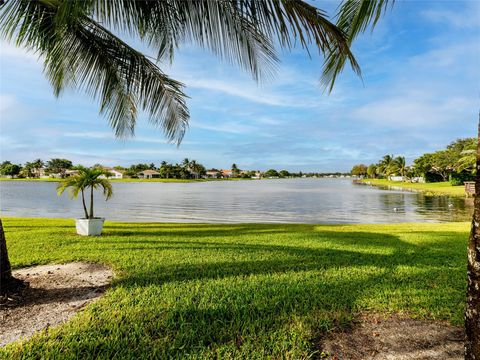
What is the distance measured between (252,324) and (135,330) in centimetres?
112

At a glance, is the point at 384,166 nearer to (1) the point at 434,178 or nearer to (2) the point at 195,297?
(1) the point at 434,178

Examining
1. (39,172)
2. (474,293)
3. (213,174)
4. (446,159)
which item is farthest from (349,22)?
(213,174)

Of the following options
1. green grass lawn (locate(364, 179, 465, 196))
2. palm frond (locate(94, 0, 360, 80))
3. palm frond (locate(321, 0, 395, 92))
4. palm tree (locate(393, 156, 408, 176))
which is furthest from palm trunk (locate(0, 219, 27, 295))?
palm tree (locate(393, 156, 408, 176))

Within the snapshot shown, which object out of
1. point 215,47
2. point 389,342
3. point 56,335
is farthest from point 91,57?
point 389,342

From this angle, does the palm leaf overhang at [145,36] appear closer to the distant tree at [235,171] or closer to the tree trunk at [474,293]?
the tree trunk at [474,293]

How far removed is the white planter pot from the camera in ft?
28.0

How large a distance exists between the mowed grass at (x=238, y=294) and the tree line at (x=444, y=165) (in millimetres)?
37123

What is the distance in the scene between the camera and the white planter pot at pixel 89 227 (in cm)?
854

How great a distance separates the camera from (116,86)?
16.7 feet

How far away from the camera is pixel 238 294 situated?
386 centimetres

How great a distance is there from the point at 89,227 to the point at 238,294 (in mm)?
6239

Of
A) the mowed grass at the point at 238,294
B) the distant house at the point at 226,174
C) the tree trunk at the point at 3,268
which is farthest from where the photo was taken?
the distant house at the point at 226,174

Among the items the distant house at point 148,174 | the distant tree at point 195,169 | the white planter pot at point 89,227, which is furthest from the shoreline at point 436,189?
the distant house at point 148,174

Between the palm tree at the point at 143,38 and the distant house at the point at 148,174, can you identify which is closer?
the palm tree at the point at 143,38
